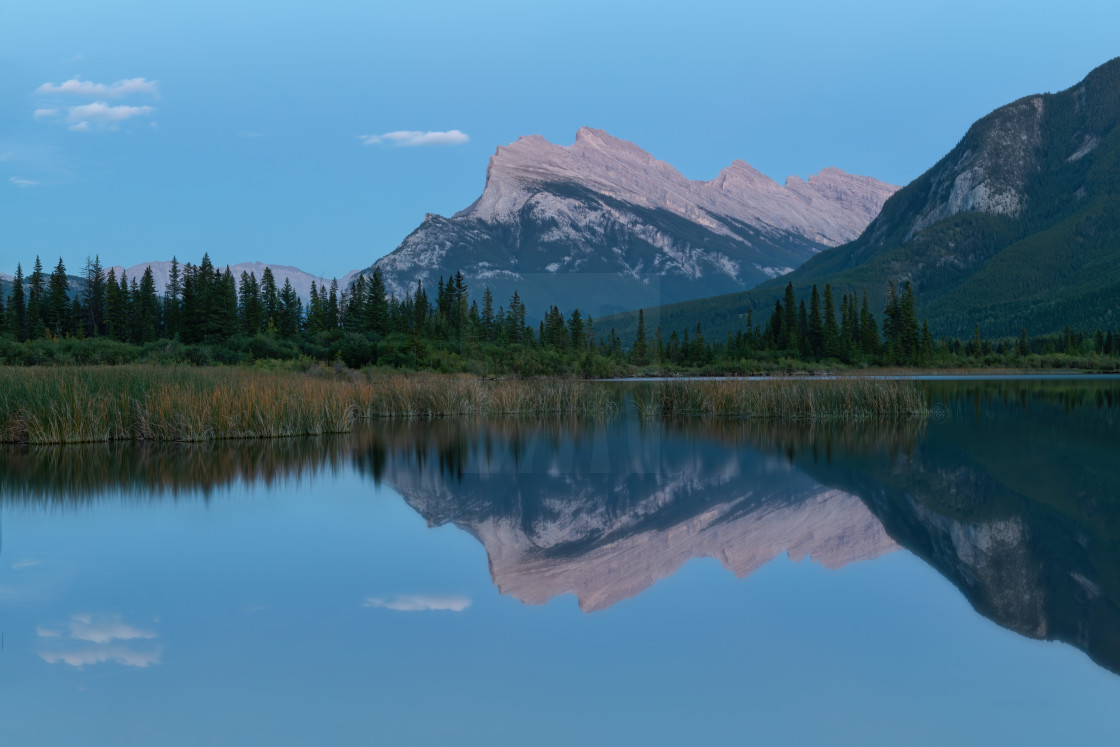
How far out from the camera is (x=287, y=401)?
2322 centimetres

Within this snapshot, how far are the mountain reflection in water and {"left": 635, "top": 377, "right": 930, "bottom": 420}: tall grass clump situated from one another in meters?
2.68

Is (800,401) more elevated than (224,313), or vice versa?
(224,313)

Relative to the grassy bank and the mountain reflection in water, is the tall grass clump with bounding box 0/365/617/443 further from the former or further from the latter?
the mountain reflection in water

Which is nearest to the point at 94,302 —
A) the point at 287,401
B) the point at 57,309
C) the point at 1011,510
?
the point at 57,309

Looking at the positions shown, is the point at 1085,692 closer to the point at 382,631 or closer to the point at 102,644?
the point at 382,631

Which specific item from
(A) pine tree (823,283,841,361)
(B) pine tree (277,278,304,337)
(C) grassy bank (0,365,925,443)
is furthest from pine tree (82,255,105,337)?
(A) pine tree (823,283,841,361)

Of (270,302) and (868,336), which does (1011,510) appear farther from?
(868,336)

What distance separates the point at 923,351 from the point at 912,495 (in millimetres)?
73666

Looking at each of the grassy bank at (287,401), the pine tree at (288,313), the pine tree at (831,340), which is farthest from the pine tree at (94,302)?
the pine tree at (831,340)

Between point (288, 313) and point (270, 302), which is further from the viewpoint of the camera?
point (270, 302)

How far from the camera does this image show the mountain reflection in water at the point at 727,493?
30.7 feet

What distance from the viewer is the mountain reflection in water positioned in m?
9.37

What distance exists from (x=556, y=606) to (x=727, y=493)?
7399 millimetres

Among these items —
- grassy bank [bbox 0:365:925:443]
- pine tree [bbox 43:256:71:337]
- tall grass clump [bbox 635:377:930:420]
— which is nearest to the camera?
grassy bank [bbox 0:365:925:443]
